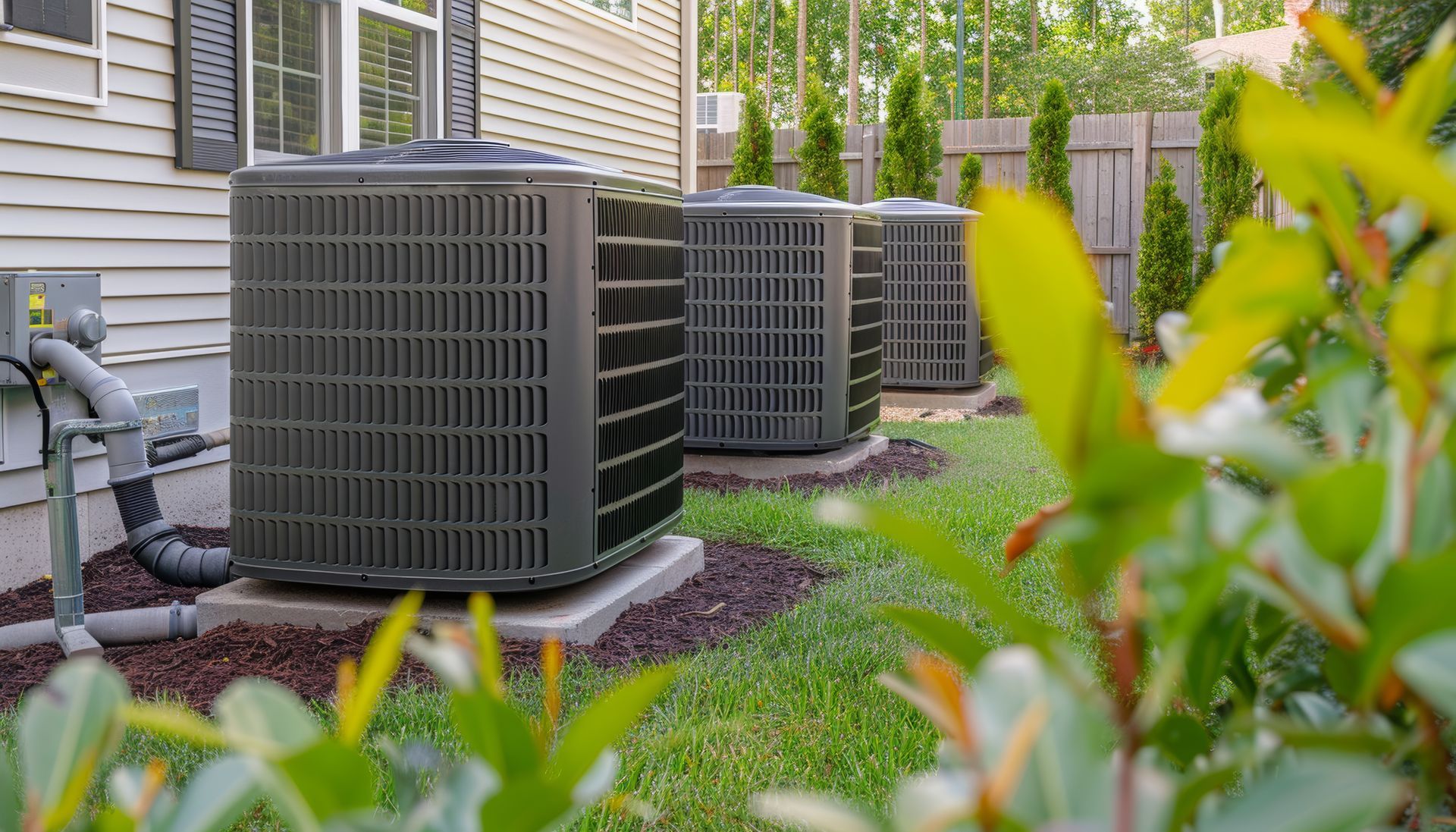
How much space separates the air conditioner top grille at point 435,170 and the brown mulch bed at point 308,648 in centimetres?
112

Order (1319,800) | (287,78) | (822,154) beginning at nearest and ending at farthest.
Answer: (1319,800) < (287,78) < (822,154)

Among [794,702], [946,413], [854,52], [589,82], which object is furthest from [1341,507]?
[854,52]

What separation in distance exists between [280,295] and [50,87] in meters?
1.53

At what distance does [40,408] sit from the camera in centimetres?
340

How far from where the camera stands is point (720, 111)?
20.4 meters

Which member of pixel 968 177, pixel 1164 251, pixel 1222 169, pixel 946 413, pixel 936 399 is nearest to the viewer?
pixel 946 413

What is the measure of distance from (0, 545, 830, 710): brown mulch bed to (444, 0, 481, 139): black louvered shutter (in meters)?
3.20

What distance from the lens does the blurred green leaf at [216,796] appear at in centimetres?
42

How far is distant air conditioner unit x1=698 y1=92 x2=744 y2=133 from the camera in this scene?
66.1 ft

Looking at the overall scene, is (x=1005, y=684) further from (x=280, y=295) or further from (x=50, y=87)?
(x=50, y=87)

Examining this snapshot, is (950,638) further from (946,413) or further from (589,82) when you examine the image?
(946,413)

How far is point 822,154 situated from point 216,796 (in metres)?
11.1

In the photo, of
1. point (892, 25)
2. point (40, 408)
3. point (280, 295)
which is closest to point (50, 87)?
point (40, 408)

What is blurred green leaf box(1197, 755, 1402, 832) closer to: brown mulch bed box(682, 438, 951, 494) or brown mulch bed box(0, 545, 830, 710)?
brown mulch bed box(0, 545, 830, 710)
